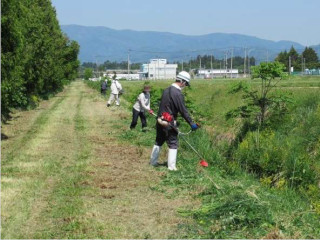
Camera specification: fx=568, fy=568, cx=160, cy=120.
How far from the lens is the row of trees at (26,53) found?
16797mm

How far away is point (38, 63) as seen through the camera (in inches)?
1345

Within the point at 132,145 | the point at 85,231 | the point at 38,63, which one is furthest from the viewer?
the point at 38,63

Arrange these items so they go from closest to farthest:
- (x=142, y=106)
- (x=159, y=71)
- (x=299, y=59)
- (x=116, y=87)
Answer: (x=142, y=106)
(x=116, y=87)
(x=299, y=59)
(x=159, y=71)

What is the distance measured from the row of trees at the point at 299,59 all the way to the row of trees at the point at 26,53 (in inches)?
3008

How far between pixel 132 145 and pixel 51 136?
3308mm

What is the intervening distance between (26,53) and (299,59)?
11808cm

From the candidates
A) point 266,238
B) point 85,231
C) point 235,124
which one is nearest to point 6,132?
point 235,124

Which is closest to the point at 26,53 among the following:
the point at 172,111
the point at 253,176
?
the point at 172,111

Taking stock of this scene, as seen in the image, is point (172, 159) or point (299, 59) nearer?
point (172, 159)

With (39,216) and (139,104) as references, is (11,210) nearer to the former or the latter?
(39,216)

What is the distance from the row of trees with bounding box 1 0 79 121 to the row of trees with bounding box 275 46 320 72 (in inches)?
3008

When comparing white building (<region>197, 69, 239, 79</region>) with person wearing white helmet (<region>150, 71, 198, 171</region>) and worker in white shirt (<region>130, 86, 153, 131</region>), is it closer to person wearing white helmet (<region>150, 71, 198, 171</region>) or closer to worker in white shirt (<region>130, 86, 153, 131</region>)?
worker in white shirt (<region>130, 86, 153, 131</region>)

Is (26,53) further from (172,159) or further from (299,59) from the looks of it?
(299,59)

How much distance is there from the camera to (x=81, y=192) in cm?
951
